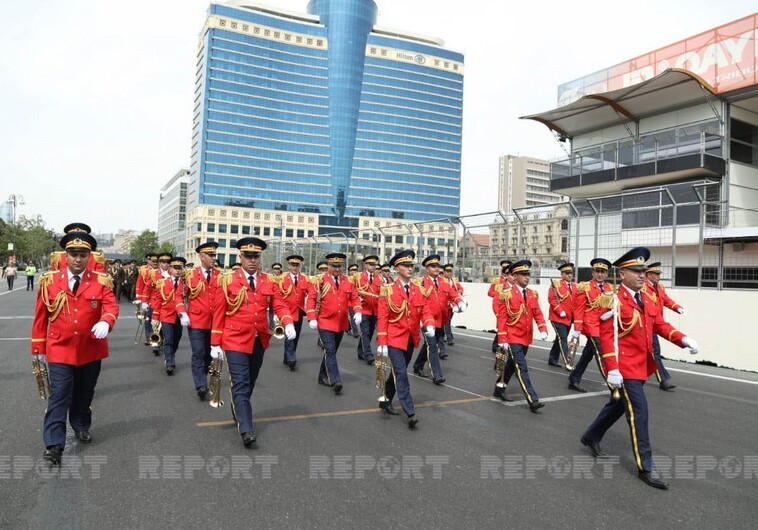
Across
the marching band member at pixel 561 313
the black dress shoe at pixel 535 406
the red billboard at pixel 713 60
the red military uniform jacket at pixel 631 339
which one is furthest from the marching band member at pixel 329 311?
the red billboard at pixel 713 60

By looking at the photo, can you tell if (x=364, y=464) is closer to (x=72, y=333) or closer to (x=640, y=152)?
(x=72, y=333)

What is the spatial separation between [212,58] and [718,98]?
114m

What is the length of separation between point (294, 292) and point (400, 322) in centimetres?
484

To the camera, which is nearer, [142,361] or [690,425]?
[690,425]

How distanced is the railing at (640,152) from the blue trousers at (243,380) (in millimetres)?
22307

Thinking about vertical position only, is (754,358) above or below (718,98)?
below

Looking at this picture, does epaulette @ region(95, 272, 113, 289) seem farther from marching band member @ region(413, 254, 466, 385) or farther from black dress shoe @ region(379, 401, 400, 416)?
marching band member @ region(413, 254, 466, 385)

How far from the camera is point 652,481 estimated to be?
4.32m

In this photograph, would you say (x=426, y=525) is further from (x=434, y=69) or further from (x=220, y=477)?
(x=434, y=69)

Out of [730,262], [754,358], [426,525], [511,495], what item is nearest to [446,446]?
[511,495]

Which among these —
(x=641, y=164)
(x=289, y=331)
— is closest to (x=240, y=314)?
(x=289, y=331)

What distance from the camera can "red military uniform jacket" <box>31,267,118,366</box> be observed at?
15.5 feet

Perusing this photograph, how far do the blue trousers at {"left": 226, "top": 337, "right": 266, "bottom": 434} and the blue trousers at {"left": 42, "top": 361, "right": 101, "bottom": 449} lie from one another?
4.44 feet

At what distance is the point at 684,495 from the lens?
4148 millimetres
